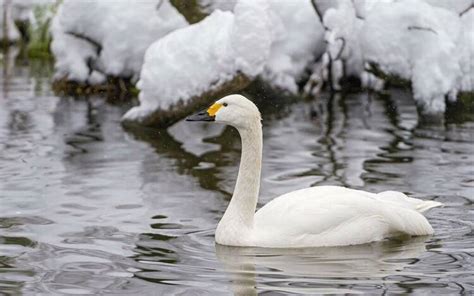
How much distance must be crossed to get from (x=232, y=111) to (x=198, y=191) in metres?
2.49

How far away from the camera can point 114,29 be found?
759 inches

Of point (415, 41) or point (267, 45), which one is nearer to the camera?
point (267, 45)

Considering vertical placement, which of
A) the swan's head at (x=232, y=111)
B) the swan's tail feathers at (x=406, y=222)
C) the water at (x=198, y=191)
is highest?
the swan's head at (x=232, y=111)

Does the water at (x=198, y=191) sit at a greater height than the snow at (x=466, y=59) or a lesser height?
lesser

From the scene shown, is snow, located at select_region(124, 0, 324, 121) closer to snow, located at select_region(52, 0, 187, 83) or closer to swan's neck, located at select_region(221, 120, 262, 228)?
snow, located at select_region(52, 0, 187, 83)

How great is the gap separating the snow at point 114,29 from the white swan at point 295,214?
1026cm

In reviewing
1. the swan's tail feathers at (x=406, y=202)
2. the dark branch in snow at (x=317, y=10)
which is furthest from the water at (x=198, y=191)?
the dark branch in snow at (x=317, y=10)

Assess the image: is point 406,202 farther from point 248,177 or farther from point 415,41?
point 415,41

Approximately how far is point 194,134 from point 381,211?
682 cm

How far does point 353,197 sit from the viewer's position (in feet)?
29.7

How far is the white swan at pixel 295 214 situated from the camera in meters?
8.74

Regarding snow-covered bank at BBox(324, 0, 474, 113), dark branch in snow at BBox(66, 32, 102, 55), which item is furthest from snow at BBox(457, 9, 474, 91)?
dark branch in snow at BBox(66, 32, 102, 55)

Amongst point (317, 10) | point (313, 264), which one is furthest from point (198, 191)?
point (317, 10)

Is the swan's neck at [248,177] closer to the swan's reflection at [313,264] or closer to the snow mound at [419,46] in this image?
the swan's reflection at [313,264]
